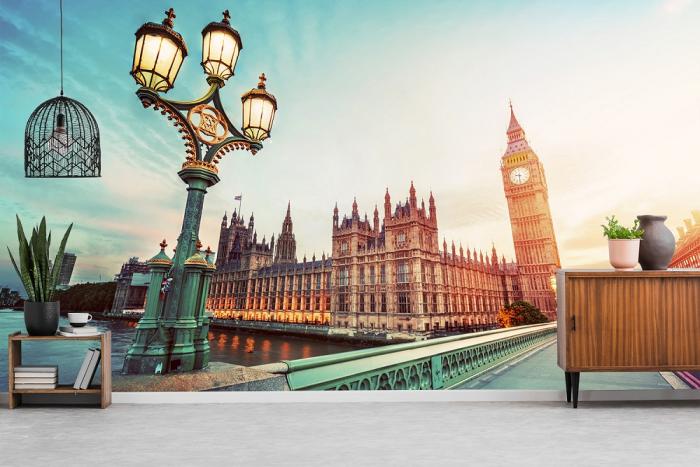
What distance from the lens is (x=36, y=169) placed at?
3645 millimetres

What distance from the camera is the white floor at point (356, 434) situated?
1.99 meters

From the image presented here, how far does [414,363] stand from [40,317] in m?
3.17

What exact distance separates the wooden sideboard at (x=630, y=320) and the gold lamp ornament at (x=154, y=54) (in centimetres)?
341

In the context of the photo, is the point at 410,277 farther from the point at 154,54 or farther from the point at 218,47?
the point at 154,54

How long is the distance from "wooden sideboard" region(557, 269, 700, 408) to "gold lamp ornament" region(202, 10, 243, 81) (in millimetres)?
3202

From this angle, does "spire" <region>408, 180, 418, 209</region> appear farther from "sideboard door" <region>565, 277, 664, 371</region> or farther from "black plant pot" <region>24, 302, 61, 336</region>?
"black plant pot" <region>24, 302, 61, 336</region>

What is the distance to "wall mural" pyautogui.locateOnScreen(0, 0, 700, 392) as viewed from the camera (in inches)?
147

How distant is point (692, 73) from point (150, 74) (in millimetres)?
5526

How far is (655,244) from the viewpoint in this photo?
312cm

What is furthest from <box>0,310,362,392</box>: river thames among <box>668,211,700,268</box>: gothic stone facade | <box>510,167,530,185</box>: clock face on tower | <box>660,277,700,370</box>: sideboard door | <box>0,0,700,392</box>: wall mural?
<box>668,211,700,268</box>: gothic stone facade

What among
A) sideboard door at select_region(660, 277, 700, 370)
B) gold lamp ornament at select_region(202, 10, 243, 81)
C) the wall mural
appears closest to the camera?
gold lamp ornament at select_region(202, 10, 243, 81)

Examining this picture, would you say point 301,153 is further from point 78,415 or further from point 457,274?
point 78,415

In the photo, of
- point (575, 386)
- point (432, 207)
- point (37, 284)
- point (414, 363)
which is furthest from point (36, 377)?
point (575, 386)

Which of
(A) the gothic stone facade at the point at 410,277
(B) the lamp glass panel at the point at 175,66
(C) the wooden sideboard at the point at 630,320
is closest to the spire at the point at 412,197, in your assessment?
(A) the gothic stone facade at the point at 410,277
